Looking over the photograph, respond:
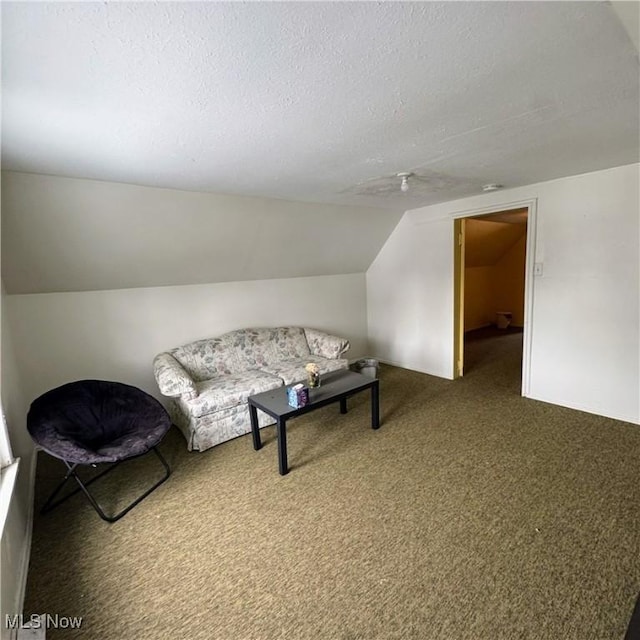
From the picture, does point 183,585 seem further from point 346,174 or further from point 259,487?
point 346,174

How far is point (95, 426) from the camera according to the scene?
245cm

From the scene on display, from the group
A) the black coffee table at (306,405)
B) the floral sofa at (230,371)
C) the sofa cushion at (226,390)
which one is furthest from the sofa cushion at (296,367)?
the black coffee table at (306,405)

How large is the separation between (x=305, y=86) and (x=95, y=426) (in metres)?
2.52

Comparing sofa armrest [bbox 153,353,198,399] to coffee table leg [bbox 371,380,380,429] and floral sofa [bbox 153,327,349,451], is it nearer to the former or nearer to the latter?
floral sofa [bbox 153,327,349,451]

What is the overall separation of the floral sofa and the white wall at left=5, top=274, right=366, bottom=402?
22 cm

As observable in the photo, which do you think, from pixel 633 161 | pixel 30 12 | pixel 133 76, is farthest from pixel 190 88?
pixel 633 161

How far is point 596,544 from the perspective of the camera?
5.76ft

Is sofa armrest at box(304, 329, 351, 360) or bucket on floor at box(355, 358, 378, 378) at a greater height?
sofa armrest at box(304, 329, 351, 360)

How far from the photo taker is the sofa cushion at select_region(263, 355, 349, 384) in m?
3.34

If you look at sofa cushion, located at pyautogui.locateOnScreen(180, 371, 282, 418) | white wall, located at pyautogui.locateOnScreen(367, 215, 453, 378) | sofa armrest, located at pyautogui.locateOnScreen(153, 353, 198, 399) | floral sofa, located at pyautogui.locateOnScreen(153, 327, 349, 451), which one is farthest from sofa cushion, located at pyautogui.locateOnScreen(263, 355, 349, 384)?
white wall, located at pyautogui.locateOnScreen(367, 215, 453, 378)

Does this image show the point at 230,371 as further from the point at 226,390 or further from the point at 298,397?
the point at 298,397

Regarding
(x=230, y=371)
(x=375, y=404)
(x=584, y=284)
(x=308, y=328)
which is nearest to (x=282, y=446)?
(x=375, y=404)

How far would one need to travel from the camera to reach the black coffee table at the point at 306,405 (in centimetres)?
244

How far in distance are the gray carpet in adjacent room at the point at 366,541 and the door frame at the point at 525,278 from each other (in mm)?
845
